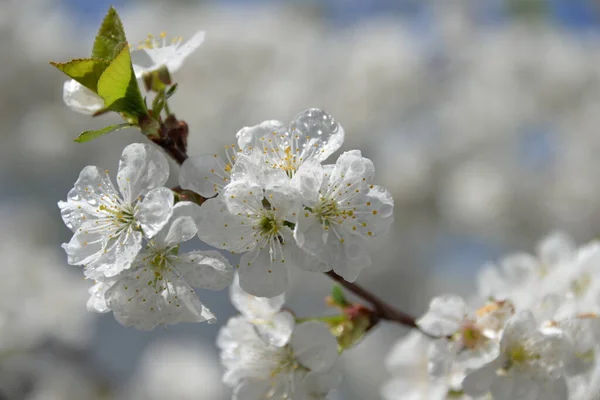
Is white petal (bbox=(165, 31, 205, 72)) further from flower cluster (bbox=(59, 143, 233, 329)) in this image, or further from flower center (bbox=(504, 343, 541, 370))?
flower center (bbox=(504, 343, 541, 370))

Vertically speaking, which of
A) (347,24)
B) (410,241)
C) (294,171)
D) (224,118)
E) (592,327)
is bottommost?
(410,241)

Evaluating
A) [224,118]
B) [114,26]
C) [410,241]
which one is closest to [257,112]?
[224,118]

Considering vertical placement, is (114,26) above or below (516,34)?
above

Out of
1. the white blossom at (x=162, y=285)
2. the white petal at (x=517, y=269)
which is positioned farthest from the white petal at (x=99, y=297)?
the white petal at (x=517, y=269)

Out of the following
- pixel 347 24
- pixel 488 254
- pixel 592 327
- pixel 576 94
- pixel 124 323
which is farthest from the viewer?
pixel 347 24

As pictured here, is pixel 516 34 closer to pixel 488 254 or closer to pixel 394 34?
pixel 394 34

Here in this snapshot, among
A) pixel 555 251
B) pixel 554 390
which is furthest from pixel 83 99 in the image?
pixel 555 251

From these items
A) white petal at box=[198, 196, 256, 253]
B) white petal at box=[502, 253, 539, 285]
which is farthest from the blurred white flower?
white petal at box=[198, 196, 256, 253]
